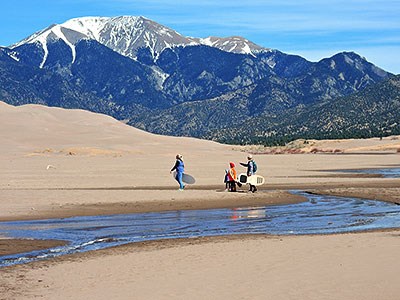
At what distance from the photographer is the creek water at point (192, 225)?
19.9 m

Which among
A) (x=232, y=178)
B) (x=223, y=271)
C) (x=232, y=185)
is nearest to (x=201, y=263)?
(x=223, y=271)

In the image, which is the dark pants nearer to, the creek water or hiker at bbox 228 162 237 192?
hiker at bbox 228 162 237 192

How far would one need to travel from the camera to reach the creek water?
19.9 metres

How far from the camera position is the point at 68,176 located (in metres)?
46.8

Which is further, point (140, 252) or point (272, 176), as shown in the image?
point (272, 176)

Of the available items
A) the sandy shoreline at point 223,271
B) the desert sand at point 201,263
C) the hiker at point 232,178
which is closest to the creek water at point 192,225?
the desert sand at point 201,263

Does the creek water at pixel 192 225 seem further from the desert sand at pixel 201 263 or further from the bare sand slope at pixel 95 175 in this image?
the bare sand slope at pixel 95 175

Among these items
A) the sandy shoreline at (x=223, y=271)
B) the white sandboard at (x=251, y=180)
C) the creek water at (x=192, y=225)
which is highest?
the white sandboard at (x=251, y=180)

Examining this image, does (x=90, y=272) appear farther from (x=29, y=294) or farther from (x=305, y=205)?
(x=305, y=205)

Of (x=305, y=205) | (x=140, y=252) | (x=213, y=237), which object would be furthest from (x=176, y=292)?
(x=305, y=205)

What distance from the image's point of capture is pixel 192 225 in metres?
23.2

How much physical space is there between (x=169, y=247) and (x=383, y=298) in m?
7.01

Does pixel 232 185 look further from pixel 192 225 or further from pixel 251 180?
pixel 192 225

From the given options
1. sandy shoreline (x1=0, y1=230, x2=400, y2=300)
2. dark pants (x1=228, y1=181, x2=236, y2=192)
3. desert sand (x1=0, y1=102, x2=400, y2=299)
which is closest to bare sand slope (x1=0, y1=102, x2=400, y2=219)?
desert sand (x1=0, y1=102, x2=400, y2=299)
